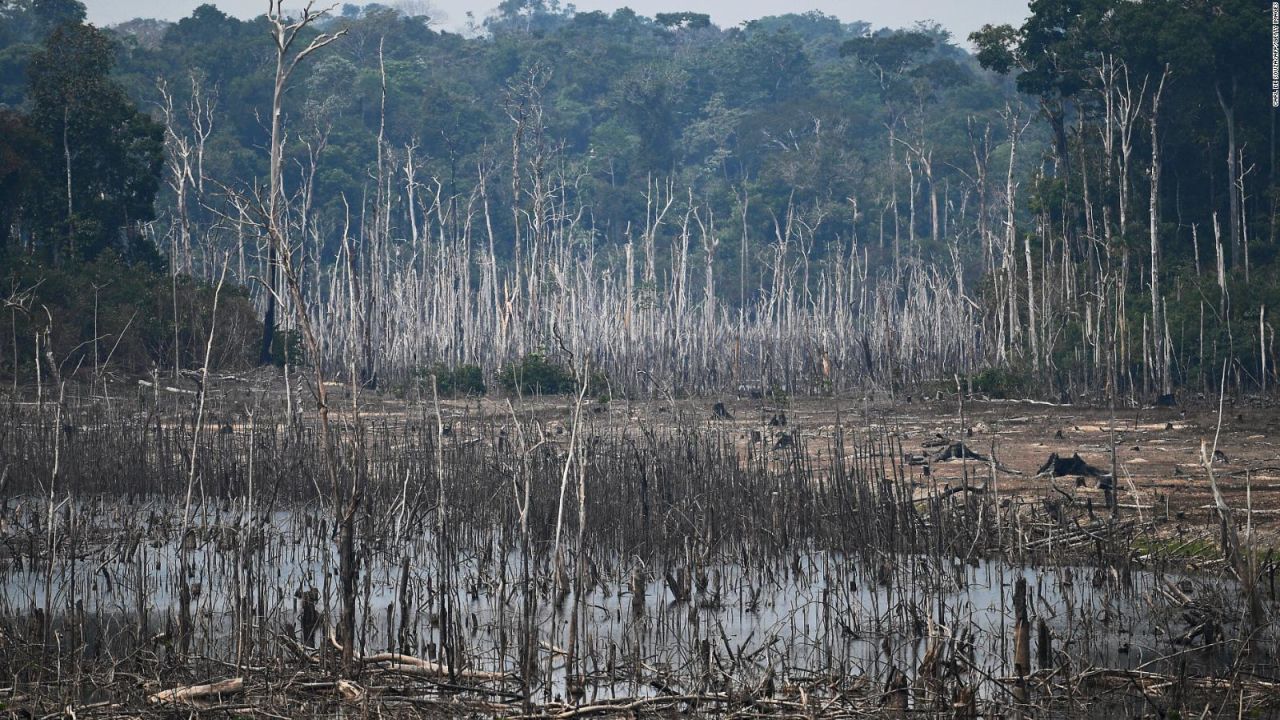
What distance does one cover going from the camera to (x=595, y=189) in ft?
122

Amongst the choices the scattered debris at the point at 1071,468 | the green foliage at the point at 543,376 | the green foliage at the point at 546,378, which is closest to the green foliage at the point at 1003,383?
the green foliage at the point at 546,378

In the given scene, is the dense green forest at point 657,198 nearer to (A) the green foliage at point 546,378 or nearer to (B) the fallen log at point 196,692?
(A) the green foliage at point 546,378

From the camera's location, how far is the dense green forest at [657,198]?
1616 centimetres

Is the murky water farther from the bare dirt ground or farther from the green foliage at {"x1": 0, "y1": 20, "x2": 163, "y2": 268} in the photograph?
the green foliage at {"x1": 0, "y1": 20, "x2": 163, "y2": 268}

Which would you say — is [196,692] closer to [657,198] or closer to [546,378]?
[546,378]

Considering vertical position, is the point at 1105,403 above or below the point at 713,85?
below

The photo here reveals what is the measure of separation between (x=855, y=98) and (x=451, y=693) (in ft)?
127

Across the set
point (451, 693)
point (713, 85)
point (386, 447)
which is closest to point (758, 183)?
point (713, 85)

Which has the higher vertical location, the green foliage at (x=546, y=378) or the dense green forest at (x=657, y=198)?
the dense green forest at (x=657, y=198)

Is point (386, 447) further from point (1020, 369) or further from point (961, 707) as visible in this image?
point (1020, 369)

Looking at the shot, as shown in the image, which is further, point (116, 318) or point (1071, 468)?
point (116, 318)

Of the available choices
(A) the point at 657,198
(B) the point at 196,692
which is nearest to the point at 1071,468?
(B) the point at 196,692

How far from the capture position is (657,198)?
29.3 meters

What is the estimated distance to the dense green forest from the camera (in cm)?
1616
